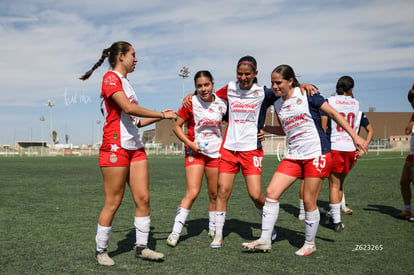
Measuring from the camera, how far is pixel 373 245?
494cm

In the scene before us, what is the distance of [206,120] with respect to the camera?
17.3 ft

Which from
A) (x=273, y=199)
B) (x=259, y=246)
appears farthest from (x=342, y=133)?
(x=259, y=246)

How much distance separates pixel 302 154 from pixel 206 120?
1.42m

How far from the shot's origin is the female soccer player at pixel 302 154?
15.4ft

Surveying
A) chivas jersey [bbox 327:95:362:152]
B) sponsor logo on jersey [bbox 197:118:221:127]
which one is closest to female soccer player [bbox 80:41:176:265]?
sponsor logo on jersey [bbox 197:118:221:127]

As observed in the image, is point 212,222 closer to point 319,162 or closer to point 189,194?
point 189,194

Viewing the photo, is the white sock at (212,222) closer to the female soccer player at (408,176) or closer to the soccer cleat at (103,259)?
the soccer cleat at (103,259)

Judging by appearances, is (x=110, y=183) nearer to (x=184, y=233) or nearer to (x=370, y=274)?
(x=184, y=233)

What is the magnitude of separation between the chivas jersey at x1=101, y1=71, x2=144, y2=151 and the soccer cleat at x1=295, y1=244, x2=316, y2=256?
94.0 inches

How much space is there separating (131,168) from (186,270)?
131 centimetres

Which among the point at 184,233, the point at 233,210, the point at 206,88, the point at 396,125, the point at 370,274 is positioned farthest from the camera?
the point at 396,125

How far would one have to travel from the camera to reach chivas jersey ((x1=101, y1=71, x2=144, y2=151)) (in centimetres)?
416

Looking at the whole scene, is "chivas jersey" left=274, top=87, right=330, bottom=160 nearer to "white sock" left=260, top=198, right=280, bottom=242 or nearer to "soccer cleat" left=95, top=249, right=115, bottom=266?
"white sock" left=260, top=198, right=280, bottom=242

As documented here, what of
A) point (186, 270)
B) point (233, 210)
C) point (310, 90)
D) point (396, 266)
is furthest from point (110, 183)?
point (233, 210)
